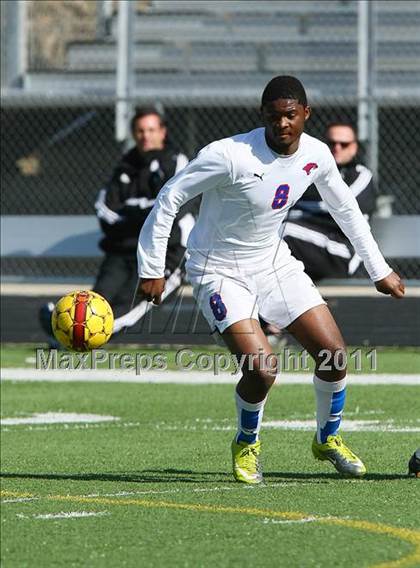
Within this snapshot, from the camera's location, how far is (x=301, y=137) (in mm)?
7203

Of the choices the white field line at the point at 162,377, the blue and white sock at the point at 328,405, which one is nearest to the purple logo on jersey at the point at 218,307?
the blue and white sock at the point at 328,405

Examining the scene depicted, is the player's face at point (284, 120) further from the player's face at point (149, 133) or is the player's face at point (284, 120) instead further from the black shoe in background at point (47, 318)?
the black shoe in background at point (47, 318)

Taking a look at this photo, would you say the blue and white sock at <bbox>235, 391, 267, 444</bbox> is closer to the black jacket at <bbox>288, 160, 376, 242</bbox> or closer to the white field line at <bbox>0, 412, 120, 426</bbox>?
the white field line at <bbox>0, 412, 120, 426</bbox>

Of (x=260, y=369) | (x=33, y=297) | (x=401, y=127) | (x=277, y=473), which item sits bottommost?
(x=33, y=297)

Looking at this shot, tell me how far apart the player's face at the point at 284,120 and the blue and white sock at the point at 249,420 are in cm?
134

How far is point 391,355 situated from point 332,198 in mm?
7655

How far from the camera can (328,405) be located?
738cm

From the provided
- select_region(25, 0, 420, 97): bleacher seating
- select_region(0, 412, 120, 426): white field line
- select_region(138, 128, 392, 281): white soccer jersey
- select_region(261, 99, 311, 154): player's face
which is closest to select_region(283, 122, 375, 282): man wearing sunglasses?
select_region(0, 412, 120, 426): white field line

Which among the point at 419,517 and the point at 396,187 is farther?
the point at 396,187

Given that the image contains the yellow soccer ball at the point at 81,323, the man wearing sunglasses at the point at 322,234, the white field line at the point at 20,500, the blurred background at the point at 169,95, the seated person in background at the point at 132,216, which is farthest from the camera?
the blurred background at the point at 169,95

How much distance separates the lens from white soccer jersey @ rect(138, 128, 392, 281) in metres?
7.00

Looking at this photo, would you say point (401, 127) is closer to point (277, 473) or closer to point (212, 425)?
point (212, 425)

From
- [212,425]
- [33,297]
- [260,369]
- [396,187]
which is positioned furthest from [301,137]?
[396,187]

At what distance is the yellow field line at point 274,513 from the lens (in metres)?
5.04
